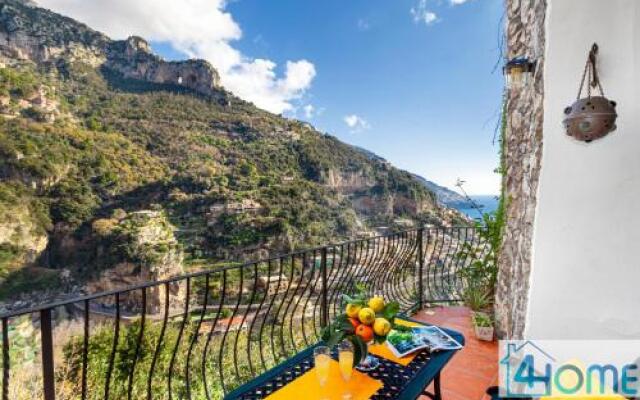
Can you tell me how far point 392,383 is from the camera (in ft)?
3.89

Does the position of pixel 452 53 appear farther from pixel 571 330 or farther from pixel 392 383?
pixel 392 383

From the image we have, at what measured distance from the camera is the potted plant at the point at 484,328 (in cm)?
291

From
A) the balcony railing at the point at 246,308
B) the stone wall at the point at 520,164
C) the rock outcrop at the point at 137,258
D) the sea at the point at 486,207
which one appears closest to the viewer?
the balcony railing at the point at 246,308

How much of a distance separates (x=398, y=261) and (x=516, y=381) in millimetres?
2604

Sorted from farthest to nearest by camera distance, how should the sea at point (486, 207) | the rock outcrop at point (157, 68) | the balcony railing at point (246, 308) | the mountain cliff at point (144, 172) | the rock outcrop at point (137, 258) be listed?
1. the rock outcrop at point (157, 68)
2. the mountain cliff at point (144, 172)
3. the rock outcrop at point (137, 258)
4. the sea at point (486, 207)
5. the balcony railing at point (246, 308)

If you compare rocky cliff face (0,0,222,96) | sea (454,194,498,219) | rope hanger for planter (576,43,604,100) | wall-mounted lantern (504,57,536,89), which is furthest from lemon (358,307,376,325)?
rocky cliff face (0,0,222,96)

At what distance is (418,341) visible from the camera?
1494 mm

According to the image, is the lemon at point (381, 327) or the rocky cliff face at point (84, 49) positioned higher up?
the rocky cliff face at point (84, 49)

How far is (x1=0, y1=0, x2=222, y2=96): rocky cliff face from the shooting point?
25.7 m

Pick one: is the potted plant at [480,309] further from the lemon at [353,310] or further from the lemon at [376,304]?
the lemon at [353,310]

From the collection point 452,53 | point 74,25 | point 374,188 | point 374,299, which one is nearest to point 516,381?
point 374,299

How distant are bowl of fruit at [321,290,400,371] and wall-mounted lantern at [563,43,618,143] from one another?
1.38 m

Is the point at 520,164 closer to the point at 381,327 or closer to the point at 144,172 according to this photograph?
the point at 381,327

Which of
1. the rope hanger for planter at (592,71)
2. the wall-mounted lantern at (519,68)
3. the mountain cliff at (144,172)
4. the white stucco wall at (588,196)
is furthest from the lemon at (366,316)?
the mountain cliff at (144,172)
